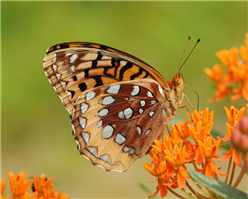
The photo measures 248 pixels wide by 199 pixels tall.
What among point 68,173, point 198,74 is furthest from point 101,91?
point 198,74

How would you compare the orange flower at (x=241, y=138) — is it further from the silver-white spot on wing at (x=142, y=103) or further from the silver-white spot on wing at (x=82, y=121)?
the silver-white spot on wing at (x=82, y=121)

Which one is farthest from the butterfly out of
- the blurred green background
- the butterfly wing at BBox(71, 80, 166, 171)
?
the blurred green background

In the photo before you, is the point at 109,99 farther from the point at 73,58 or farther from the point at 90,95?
the point at 73,58

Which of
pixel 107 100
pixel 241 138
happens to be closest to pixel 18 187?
pixel 107 100

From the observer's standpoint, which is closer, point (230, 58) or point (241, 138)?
point (241, 138)

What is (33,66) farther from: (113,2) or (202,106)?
(202,106)
